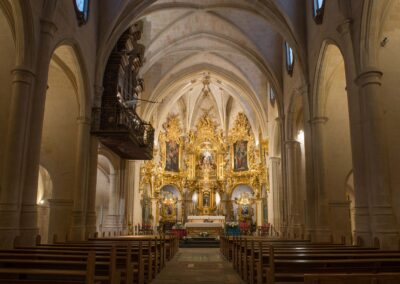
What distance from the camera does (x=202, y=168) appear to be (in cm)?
3469

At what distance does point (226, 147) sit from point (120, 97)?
18.7 m

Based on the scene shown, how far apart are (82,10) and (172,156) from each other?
21.6 metres

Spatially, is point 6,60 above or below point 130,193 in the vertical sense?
above

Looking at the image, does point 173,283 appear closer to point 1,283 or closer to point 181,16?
point 1,283

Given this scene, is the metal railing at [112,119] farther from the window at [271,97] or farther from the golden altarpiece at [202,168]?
the golden altarpiece at [202,168]

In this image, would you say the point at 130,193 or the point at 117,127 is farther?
the point at 130,193

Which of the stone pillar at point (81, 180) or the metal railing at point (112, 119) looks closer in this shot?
the stone pillar at point (81, 180)

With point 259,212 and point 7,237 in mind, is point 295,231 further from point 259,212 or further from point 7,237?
point 7,237

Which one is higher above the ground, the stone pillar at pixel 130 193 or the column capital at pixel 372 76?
the column capital at pixel 372 76

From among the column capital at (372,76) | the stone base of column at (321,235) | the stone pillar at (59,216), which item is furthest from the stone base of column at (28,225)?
the stone base of column at (321,235)

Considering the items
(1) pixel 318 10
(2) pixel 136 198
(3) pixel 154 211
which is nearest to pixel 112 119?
(1) pixel 318 10

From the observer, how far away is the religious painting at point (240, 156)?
33938 millimetres

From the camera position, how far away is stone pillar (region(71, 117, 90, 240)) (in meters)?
13.8

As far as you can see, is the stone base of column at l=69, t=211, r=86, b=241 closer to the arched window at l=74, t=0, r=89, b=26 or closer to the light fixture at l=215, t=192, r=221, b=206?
the arched window at l=74, t=0, r=89, b=26
